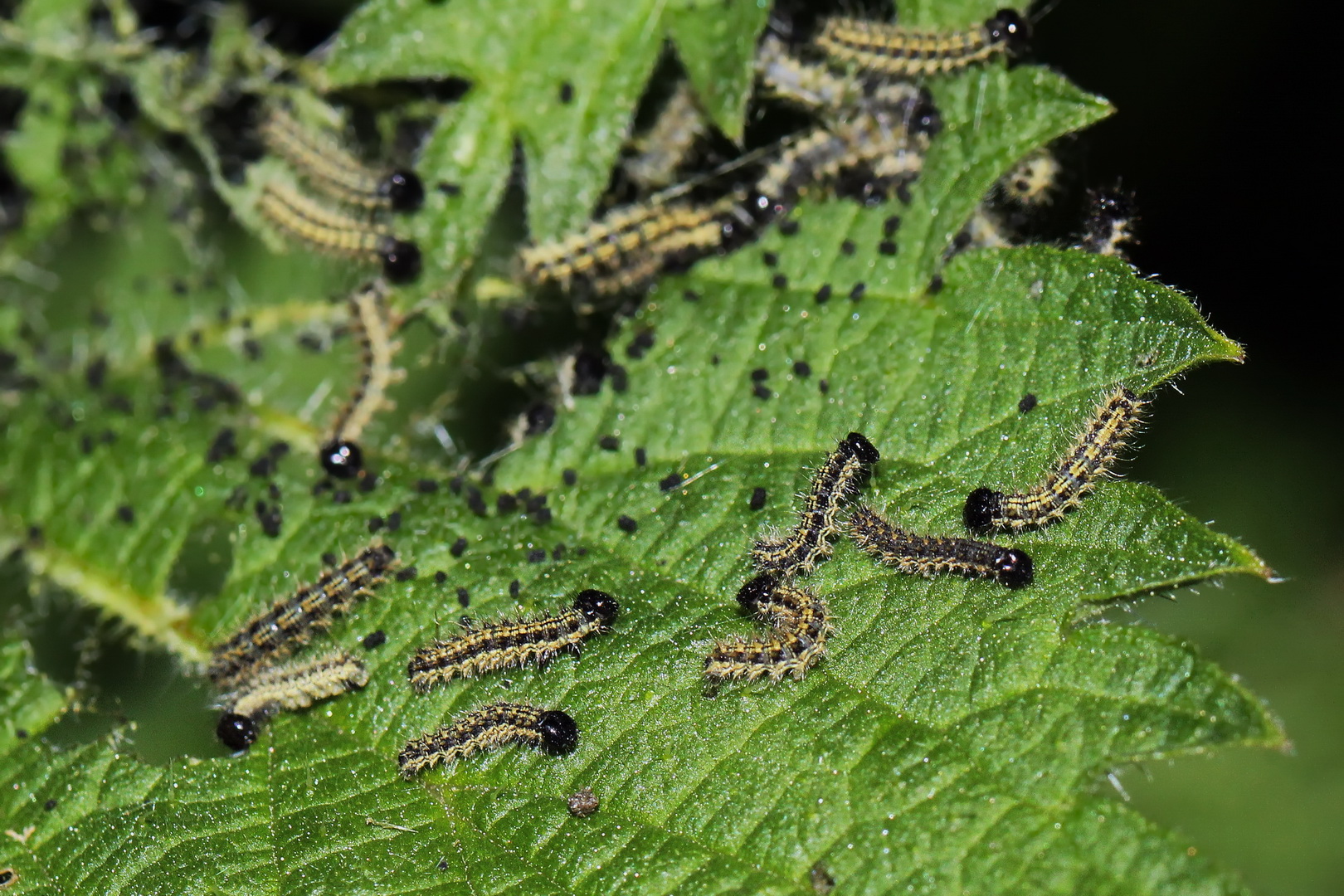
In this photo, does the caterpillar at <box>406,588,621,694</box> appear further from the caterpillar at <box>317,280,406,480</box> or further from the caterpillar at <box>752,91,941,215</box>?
the caterpillar at <box>752,91,941,215</box>

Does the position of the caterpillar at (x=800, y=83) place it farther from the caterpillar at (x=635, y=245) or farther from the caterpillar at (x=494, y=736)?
the caterpillar at (x=494, y=736)

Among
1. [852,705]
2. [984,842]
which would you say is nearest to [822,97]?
[852,705]

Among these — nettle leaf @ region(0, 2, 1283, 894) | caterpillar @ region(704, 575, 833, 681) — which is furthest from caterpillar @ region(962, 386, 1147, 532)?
caterpillar @ region(704, 575, 833, 681)

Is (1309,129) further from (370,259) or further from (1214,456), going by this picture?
(370,259)

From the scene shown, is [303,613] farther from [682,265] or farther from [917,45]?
[917,45]

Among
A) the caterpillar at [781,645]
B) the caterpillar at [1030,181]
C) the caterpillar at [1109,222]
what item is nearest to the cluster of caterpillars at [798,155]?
the caterpillar at [1030,181]

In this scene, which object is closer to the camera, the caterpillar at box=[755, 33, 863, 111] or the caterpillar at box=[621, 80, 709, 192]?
the caterpillar at box=[755, 33, 863, 111]

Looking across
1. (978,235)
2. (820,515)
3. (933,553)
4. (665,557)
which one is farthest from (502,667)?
(978,235)
